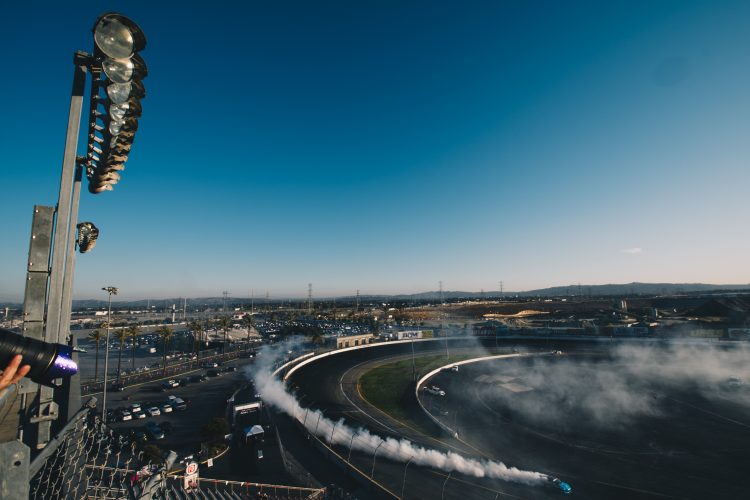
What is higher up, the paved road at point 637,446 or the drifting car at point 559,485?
the drifting car at point 559,485

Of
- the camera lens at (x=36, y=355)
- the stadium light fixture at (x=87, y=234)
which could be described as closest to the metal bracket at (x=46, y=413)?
the camera lens at (x=36, y=355)

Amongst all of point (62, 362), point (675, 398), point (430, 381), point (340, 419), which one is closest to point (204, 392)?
point (340, 419)

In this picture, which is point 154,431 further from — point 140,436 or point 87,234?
point 87,234

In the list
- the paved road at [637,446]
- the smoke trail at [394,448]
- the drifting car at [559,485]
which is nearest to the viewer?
the drifting car at [559,485]

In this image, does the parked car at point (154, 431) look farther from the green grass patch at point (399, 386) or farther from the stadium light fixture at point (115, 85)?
the stadium light fixture at point (115, 85)

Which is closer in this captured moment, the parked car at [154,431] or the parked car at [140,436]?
the parked car at [140,436]
